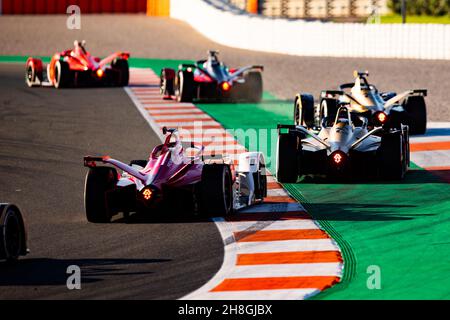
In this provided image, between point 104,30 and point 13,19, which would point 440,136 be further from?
point 13,19

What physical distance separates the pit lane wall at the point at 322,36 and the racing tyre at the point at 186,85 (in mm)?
12289

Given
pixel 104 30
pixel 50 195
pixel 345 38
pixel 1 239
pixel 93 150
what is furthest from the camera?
pixel 104 30

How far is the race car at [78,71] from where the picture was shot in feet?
121

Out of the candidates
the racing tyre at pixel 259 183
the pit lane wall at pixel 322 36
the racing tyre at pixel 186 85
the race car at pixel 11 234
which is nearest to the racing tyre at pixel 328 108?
the racing tyre at pixel 259 183

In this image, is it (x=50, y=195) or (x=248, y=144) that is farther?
(x=248, y=144)

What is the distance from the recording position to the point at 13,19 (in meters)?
62.5

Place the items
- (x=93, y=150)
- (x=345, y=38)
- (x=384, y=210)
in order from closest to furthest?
(x=384, y=210), (x=93, y=150), (x=345, y=38)

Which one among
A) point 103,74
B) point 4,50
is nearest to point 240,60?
point 103,74

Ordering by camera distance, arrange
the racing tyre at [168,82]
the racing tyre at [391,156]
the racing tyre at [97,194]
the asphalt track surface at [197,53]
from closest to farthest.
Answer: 1. the racing tyre at [97,194]
2. the racing tyre at [391,156]
3. the racing tyre at [168,82]
4. the asphalt track surface at [197,53]

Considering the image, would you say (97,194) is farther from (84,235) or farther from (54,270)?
(54,270)

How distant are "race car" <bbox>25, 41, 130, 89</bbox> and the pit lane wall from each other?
10689mm

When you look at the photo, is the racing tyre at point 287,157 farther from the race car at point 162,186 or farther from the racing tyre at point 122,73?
the racing tyre at point 122,73

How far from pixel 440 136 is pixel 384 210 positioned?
8.29 meters

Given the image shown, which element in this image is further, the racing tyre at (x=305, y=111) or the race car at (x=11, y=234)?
the racing tyre at (x=305, y=111)
